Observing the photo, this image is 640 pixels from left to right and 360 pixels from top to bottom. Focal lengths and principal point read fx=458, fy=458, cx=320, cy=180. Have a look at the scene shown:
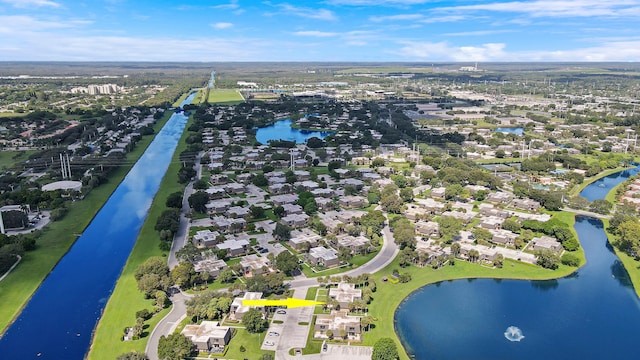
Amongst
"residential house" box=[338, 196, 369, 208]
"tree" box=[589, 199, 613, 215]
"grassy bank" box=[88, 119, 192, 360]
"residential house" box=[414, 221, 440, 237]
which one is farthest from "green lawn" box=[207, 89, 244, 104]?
"tree" box=[589, 199, 613, 215]

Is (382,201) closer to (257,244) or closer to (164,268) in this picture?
(257,244)

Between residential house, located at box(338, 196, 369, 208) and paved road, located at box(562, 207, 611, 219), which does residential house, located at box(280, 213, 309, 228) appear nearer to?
residential house, located at box(338, 196, 369, 208)

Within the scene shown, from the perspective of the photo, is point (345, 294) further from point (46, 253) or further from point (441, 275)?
point (46, 253)

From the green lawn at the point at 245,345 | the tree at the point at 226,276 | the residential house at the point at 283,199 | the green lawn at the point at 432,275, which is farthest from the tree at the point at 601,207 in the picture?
the green lawn at the point at 245,345

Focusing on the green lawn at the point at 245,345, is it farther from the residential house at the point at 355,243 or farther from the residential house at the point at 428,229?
the residential house at the point at 428,229

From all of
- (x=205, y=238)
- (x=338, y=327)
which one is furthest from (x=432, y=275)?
(x=205, y=238)

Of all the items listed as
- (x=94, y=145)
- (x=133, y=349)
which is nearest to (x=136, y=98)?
(x=94, y=145)
